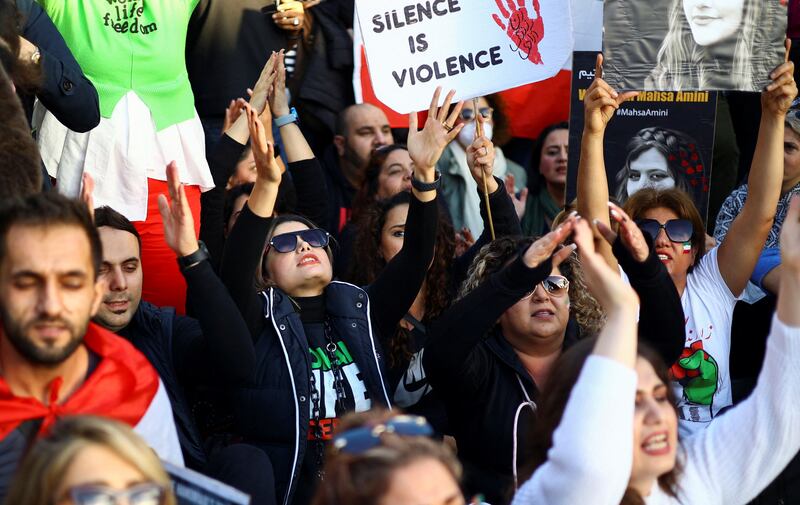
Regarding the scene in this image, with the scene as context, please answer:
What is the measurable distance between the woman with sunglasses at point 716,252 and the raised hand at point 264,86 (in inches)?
61.2

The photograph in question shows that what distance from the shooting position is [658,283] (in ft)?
13.6

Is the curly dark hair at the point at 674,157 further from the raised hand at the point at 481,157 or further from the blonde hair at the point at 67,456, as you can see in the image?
the blonde hair at the point at 67,456

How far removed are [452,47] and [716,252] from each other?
1473 millimetres

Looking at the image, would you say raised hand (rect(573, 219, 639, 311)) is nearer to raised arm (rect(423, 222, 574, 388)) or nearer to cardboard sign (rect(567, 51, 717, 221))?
raised arm (rect(423, 222, 574, 388))

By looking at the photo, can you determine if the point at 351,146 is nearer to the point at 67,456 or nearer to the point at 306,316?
the point at 306,316

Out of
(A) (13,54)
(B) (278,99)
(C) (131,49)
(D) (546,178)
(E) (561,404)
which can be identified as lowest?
(D) (546,178)

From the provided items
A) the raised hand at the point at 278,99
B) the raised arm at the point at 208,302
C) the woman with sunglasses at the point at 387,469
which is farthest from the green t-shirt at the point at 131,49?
the woman with sunglasses at the point at 387,469

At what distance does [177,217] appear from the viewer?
4.08m

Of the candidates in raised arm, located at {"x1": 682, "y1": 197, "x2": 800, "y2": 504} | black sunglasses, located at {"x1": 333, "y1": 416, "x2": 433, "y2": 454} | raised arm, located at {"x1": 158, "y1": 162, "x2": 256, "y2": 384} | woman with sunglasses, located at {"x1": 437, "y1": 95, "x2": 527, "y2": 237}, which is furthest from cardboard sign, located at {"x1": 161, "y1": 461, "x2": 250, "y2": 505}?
woman with sunglasses, located at {"x1": 437, "y1": 95, "x2": 527, "y2": 237}

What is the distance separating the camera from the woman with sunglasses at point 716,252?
16.6 feet

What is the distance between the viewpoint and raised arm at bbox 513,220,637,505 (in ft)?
9.92

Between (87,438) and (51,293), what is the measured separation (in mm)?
605

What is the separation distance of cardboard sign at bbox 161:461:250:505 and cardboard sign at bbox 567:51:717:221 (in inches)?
141

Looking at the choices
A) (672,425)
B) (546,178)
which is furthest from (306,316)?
(546,178)
